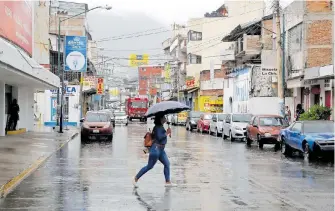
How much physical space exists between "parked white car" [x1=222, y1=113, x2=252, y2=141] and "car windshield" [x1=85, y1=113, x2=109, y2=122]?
7.16 meters

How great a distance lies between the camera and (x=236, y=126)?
33656mm

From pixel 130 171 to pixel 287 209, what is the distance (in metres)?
6.66

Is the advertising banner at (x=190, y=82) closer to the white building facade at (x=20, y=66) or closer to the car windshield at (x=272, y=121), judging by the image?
the white building facade at (x=20, y=66)

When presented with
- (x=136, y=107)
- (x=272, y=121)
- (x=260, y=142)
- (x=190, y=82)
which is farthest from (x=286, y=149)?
(x=190, y=82)

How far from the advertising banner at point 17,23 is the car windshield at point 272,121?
41.2ft

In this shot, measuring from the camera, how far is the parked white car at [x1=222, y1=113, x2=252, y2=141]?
33156 millimetres

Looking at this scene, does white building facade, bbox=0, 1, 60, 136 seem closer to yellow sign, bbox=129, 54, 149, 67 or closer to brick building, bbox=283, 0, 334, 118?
brick building, bbox=283, 0, 334, 118

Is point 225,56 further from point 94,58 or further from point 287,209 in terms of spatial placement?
point 287,209

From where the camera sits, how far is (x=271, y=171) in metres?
16.5

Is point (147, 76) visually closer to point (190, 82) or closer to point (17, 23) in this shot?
point (190, 82)

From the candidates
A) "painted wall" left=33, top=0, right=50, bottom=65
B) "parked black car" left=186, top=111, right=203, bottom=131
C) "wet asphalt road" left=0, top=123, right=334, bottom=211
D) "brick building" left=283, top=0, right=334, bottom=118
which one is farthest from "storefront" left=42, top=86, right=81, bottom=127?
"wet asphalt road" left=0, top=123, right=334, bottom=211

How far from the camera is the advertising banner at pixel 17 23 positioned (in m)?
25.8

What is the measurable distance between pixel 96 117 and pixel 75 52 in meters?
4.29

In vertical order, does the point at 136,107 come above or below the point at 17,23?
below
